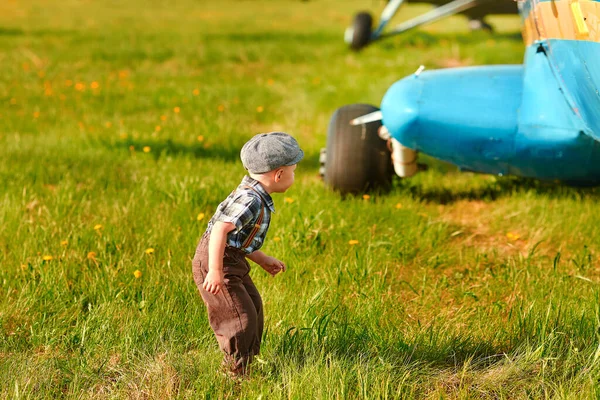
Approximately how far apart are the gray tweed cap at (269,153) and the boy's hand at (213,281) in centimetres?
36

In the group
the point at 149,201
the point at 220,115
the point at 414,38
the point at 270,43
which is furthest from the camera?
the point at 270,43

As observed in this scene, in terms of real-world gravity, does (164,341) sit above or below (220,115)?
below

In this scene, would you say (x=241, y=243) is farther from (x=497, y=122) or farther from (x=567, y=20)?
(x=497, y=122)

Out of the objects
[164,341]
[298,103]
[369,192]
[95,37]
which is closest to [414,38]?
[298,103]

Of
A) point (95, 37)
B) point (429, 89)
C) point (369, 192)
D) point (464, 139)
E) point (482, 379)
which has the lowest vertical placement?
point (482, 379)

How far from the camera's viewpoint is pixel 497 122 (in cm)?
365

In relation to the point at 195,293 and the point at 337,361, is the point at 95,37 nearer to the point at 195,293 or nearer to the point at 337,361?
the point at 195,293

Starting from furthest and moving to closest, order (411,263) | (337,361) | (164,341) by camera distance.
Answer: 1. (411,263)
2. (164,341)
3. (337,361)

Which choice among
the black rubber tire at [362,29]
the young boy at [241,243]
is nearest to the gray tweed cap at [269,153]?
the young boy at [241,243]

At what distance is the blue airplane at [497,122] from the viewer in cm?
308

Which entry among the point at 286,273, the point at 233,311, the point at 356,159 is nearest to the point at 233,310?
the point at 233,311

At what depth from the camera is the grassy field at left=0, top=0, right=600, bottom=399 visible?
91.1 inches

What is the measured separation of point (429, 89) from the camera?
152 inches

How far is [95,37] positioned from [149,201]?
10614 mm
